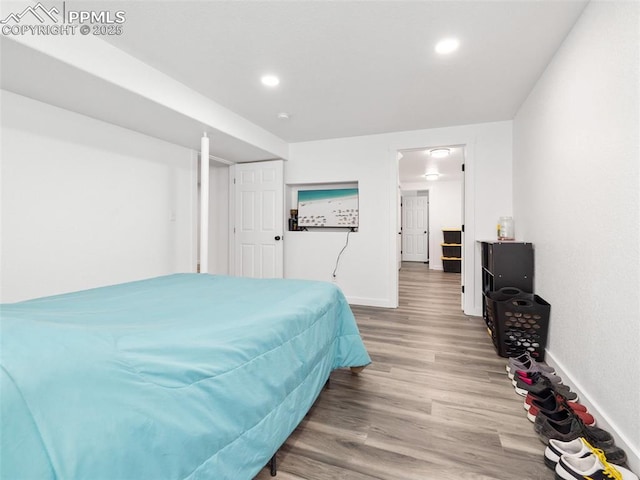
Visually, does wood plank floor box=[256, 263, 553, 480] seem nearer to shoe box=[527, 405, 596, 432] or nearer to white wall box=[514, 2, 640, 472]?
shoe box=[527, 405, 596, 432]

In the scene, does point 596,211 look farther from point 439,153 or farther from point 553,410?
point 439,153

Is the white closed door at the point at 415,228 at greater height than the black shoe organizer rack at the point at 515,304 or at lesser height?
greater

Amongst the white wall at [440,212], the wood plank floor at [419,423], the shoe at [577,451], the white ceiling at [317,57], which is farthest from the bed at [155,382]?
the white wall at [440,212]

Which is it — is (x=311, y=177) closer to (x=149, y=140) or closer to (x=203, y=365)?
(x=149, y=140)

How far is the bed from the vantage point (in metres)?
0.57

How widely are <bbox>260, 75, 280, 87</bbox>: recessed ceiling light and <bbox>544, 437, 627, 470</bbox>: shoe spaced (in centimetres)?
302

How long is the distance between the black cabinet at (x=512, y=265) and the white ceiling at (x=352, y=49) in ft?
4.82

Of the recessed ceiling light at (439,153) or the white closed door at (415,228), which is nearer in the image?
the recessed ceiling light at (439,153)

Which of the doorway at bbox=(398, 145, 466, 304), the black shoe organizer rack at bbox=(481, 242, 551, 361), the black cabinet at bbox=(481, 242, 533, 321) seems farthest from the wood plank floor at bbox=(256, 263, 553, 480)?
the doorway at bbox=(398, 145, 466, 304)

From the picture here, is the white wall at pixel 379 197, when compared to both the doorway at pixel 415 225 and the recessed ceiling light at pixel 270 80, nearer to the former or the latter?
the recessed ceiling light at pixel 270 80

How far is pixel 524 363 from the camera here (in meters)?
2.23

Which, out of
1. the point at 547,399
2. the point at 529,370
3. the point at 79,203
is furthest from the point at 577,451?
the point at 79,203

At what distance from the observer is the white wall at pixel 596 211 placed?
1330mm

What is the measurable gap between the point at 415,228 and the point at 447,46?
7.03 m
